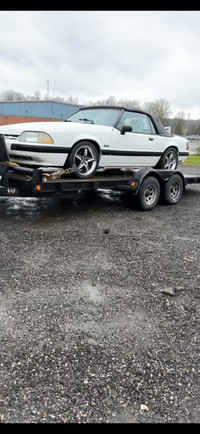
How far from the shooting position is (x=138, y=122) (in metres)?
6.79

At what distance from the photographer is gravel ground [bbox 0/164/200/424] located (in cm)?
199

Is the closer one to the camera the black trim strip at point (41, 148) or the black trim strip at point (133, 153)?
the black trim strip at point (41, 148)

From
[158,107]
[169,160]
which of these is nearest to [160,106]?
[158,107]

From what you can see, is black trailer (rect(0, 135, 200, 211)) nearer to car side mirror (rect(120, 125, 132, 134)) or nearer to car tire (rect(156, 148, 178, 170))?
car tire (rect(156, 148, 178, 170))

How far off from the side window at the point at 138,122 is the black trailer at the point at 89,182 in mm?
852

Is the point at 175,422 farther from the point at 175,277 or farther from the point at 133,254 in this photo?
the point at 133,254

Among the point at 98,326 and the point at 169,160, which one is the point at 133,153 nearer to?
the point at 169,160

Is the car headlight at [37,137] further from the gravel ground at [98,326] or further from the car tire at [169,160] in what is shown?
the car tire at [169,160]

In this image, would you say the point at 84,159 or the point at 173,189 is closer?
the point at 84,159

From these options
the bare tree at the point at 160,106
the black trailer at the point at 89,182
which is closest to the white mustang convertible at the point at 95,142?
the black trailer at the point at 89,182

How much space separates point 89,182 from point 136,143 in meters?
1.51

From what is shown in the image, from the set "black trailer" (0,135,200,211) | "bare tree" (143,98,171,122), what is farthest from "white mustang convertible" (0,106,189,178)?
"bare tree" (143,98,171,122)

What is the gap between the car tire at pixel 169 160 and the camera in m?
7.45

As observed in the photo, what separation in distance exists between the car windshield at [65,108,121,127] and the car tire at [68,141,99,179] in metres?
0.85
